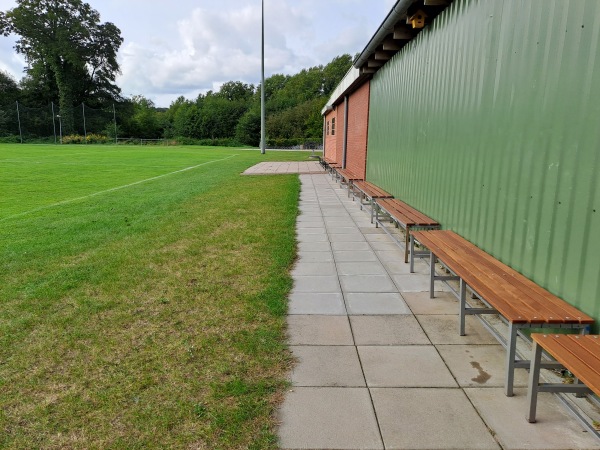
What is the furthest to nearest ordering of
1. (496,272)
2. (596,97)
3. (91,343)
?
(496,272), (91,343), (596,97)

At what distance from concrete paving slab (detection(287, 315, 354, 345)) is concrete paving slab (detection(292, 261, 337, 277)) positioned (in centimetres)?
119

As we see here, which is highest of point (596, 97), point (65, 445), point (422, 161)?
point (596, 97)

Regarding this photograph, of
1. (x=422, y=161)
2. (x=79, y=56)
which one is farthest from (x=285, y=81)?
(x=422, y=161)

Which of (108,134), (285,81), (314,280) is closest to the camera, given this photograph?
(314,280)

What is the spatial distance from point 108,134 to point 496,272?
6076 cm

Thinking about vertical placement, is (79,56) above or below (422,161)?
above

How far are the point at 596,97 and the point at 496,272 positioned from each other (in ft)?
4.55

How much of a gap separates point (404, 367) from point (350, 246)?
329cm

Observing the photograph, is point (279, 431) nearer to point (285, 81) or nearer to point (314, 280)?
point (314, 280)

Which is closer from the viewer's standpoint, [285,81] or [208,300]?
[208,300]

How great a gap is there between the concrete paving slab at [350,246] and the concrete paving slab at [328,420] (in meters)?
3.41

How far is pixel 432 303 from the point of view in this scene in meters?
4.05

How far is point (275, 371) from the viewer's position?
281 centimetres

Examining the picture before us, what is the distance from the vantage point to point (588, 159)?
8.66ft
